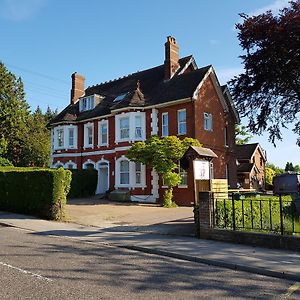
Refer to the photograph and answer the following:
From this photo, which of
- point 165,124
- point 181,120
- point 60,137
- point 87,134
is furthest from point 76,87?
point 181,120

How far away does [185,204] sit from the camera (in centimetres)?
2478

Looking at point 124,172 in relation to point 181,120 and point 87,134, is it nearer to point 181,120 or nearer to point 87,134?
point 181,120

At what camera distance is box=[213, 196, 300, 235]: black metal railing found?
423 inches

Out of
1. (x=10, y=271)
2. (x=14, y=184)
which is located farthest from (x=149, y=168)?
(x=10, y=271)

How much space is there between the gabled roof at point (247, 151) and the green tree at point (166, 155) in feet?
88.6

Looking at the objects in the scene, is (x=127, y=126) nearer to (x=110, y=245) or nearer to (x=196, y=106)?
(x=196, y=106)

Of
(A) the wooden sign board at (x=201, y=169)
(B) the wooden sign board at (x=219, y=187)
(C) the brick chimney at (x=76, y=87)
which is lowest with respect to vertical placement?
(B) the wooden sign board at (x=219, y=187)

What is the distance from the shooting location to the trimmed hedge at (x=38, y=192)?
661 inches

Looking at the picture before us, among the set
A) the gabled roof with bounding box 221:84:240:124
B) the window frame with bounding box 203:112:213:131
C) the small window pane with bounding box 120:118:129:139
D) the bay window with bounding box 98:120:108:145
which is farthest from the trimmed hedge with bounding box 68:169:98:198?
the gabled roof with bounding box 221:84:240:124

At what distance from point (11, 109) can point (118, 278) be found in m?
39.1

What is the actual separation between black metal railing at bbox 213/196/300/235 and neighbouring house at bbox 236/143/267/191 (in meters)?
32.8

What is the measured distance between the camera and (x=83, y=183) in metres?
28.9

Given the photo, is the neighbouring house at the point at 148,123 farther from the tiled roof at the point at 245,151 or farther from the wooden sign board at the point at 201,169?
the tiled roof at the point at 245,151

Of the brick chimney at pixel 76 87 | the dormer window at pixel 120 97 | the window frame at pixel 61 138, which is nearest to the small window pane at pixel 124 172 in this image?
the dormer window at pixel 120 97
